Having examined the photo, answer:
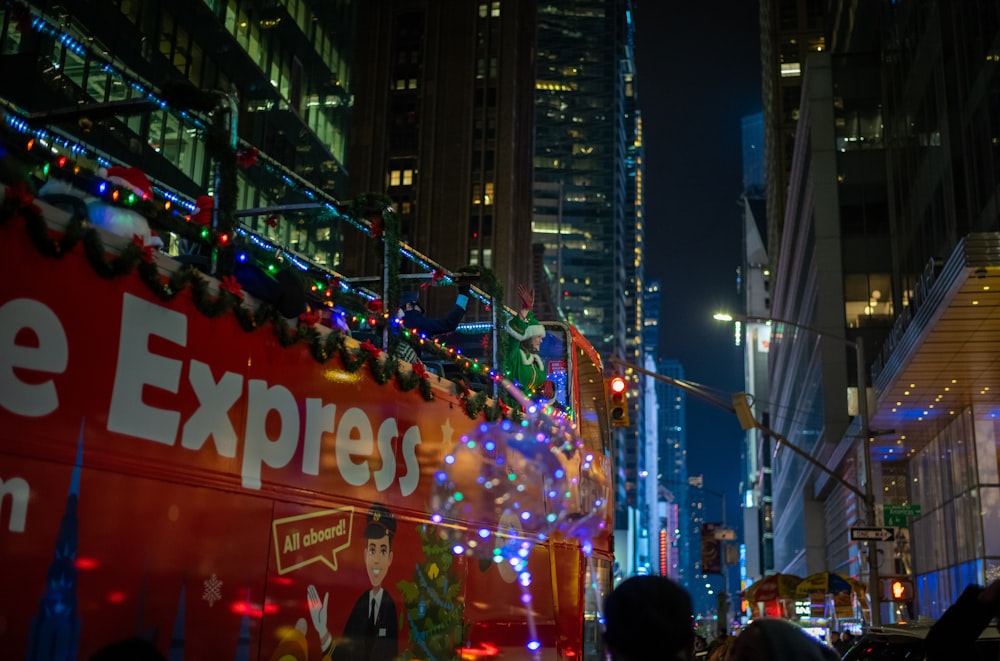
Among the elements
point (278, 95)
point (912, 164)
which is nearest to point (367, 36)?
point (278, 95)

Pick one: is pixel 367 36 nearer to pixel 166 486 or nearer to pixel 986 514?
pixel 986 514

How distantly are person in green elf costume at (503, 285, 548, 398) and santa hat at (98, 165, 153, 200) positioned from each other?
4.06 metres

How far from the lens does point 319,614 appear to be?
5.74 metres

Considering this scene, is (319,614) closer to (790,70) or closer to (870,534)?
(870,534)

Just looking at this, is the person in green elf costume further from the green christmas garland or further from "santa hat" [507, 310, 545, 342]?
the green christmas garland

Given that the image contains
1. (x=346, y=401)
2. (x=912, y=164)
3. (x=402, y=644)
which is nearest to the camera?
(x=346, y=401)

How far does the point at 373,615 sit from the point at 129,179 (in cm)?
305

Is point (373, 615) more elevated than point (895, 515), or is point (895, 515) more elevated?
point (895, 515)

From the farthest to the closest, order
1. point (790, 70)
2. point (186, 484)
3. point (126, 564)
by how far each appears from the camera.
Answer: point (790, 70), point (186, 484), point (126, 564)

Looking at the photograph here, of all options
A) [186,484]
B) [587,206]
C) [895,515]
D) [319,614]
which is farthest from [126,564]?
[587,206]

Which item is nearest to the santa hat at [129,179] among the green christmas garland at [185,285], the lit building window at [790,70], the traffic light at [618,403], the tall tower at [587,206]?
the green christmas garland at [185,285]

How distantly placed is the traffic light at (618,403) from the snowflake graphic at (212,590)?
34.1ft

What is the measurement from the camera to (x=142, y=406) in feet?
15.2

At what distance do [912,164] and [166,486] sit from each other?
32389mm
